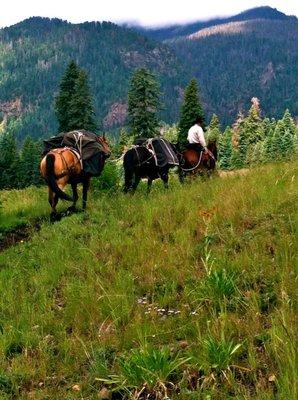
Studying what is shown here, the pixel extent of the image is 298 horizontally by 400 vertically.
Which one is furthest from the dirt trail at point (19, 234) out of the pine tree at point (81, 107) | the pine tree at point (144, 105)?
the pine tree at point (144, 105)

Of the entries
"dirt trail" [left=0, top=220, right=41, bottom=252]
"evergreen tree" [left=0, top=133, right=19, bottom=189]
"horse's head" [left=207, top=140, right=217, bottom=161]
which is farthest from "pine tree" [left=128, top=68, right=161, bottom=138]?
"dirt trail" [left=0, top=220, right=41, bottom=252]

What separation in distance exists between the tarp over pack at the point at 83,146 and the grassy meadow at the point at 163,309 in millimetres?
5647

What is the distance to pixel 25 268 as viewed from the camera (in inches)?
338

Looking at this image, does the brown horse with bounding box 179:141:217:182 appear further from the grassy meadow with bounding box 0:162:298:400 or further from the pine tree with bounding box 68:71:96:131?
the pine tree with bounding box 68:71:96:131

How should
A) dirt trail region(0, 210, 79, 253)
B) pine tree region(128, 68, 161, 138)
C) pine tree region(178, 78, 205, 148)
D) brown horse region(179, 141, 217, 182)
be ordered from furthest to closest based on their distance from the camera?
pine tree region(178, 78, 205, 148)
pine tree region(128, 68, 161, 138)
brown horse region(179, 141, 217, 182)
dirt trail region(0, 210, 79, 253)

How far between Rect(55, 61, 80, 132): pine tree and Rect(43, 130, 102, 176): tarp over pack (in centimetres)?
3932

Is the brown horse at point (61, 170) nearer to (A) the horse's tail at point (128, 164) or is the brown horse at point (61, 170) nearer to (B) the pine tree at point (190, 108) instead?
(A) the horse's tail at point (128, 164)

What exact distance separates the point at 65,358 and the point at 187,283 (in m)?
1.84

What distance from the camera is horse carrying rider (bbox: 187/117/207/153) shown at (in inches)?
704

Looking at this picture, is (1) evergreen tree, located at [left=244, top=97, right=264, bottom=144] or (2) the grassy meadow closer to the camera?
(2) the grassy meadow

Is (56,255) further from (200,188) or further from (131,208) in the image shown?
(200,188)

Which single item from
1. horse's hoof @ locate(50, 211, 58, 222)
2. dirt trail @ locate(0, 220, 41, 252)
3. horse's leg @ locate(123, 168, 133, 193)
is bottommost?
dirt trail @ locate(0, 220, 41, 252)

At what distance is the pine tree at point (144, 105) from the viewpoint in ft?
182

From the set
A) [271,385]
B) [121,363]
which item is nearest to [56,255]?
[121,363]
